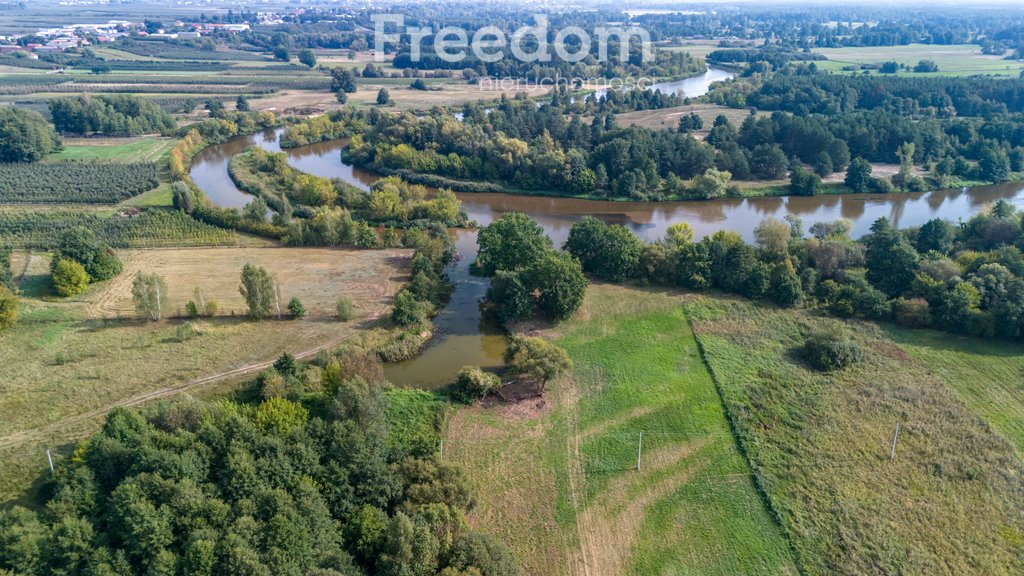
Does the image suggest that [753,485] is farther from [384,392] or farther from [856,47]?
[856,47]

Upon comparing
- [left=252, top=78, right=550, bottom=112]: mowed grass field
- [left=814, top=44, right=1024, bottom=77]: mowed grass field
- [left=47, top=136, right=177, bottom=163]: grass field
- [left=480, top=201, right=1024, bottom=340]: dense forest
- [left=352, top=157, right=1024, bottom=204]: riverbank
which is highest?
[left=814, top=44, right=1024, bottom=77]: mowed grass field

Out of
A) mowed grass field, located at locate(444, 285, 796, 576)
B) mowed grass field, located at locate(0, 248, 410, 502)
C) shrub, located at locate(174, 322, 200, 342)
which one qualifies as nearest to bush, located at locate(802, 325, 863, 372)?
mowed grass field, located at locate(444, 285, 796, 576)

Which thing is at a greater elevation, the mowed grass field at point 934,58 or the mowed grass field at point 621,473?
the mowed grass field at point 934,58

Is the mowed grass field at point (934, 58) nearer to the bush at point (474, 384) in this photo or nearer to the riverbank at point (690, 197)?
the riverbank at point (690, 197)

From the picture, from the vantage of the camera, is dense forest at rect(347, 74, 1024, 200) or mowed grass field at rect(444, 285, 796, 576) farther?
dense forest at rect(347, 74, 1024, 200)

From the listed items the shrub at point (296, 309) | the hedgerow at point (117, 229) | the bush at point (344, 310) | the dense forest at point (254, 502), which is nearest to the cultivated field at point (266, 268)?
the shrub at point (296, 309)

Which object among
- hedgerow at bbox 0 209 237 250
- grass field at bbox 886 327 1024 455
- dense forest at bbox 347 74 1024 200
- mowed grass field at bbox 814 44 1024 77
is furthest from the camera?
mowed grass field at bbox 814 44 1024 77

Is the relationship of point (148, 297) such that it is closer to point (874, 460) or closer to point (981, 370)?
point (874, 460)

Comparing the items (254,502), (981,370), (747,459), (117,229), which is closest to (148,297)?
(117,229)

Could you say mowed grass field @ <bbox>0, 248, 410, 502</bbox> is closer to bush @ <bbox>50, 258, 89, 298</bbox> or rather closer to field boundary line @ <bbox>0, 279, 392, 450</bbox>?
field boundary line @ <bbox>0, 279, 392, 450</bbox>
